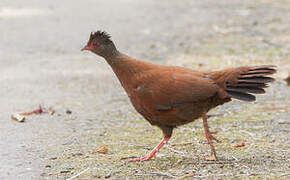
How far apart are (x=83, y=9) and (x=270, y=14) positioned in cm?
510

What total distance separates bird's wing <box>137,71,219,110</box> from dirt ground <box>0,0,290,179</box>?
551 millimetres

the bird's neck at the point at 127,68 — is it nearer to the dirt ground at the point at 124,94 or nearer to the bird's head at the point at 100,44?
the bird's head at the point at 100,44

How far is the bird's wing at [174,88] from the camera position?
4.54 metres

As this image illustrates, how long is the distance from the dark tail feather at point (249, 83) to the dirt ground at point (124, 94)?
58 cm

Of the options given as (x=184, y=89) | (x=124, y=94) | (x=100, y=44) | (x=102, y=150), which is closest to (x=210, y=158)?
(x=184, y=89)

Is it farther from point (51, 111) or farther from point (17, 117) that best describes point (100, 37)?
point (51, 111)

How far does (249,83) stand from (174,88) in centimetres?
63

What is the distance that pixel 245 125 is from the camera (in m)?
5.89

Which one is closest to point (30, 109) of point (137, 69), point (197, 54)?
point (137, 69)

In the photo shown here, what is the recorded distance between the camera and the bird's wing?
4543mm

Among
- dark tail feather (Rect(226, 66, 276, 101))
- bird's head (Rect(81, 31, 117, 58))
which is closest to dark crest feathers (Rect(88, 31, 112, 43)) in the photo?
bird's head (Rect(81, 31, 117, 58))

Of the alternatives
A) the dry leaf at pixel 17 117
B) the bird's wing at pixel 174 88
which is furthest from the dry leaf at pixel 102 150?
the dry leaf at pixel 17 117

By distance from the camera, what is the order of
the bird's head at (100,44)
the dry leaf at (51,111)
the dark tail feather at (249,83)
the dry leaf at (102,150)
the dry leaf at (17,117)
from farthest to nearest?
1. the dry leaf at (51,111)
2. the dry leaf at (17,117)
3. the dry leaf at (102,150)
4. the bird's head at (100,44)
5. the dark tail feather at (249,83)

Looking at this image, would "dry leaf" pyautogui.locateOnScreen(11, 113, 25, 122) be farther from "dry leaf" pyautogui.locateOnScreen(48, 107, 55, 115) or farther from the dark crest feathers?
the dark crest feathers
